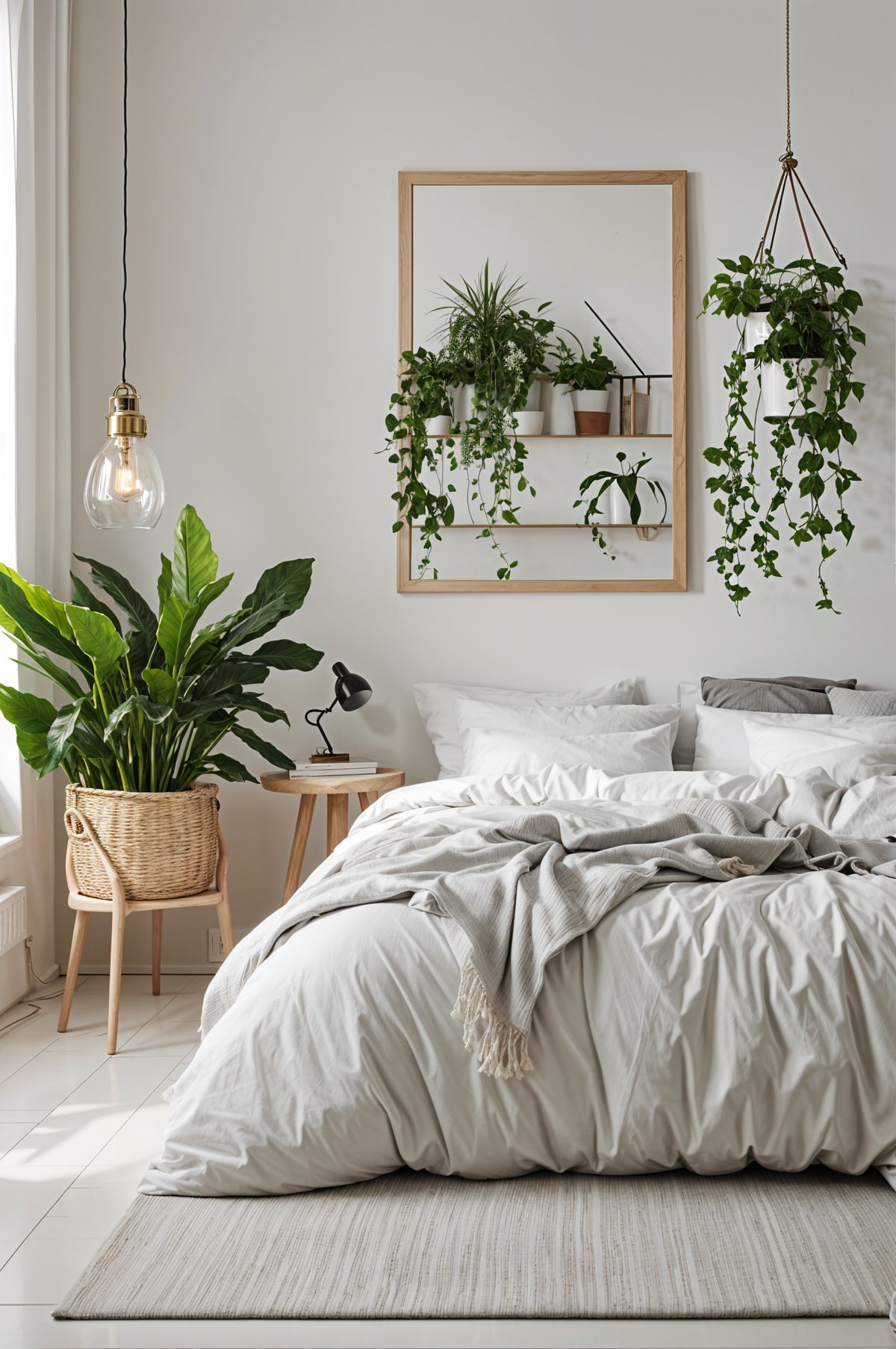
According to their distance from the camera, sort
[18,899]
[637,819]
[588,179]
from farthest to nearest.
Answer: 1. [588,179]
2. [18,899]
3. [637,819]

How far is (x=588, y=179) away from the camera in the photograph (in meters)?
4.02

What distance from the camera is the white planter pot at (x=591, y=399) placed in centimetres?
401

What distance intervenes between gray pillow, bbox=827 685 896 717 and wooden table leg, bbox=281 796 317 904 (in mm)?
1684

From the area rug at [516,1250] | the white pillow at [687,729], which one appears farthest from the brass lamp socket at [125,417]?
the area rug at [516,1250]

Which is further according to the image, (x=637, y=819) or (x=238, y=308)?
(x=238, y=308)

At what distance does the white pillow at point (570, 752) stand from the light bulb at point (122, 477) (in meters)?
1.24

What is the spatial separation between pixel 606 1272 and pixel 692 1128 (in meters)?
0.32

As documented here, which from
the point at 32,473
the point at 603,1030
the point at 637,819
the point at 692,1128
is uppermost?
the point at 32,473

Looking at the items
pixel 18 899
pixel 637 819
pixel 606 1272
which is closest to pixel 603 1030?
pixel 606 1272

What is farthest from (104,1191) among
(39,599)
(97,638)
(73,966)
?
(39,599)

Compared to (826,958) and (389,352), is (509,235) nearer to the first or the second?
(389,352)

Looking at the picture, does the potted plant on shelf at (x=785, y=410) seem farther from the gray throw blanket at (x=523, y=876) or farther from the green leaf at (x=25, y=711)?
the green leaf at (x=25, y=711)

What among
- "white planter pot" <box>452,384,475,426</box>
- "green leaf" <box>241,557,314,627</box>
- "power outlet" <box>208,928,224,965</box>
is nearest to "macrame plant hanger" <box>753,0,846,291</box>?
"white planter pot" <box>452,384,475,426</box>

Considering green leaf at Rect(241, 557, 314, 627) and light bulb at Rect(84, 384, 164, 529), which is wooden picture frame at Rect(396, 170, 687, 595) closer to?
green leaf at Rect(241, 557, 314, 627)
